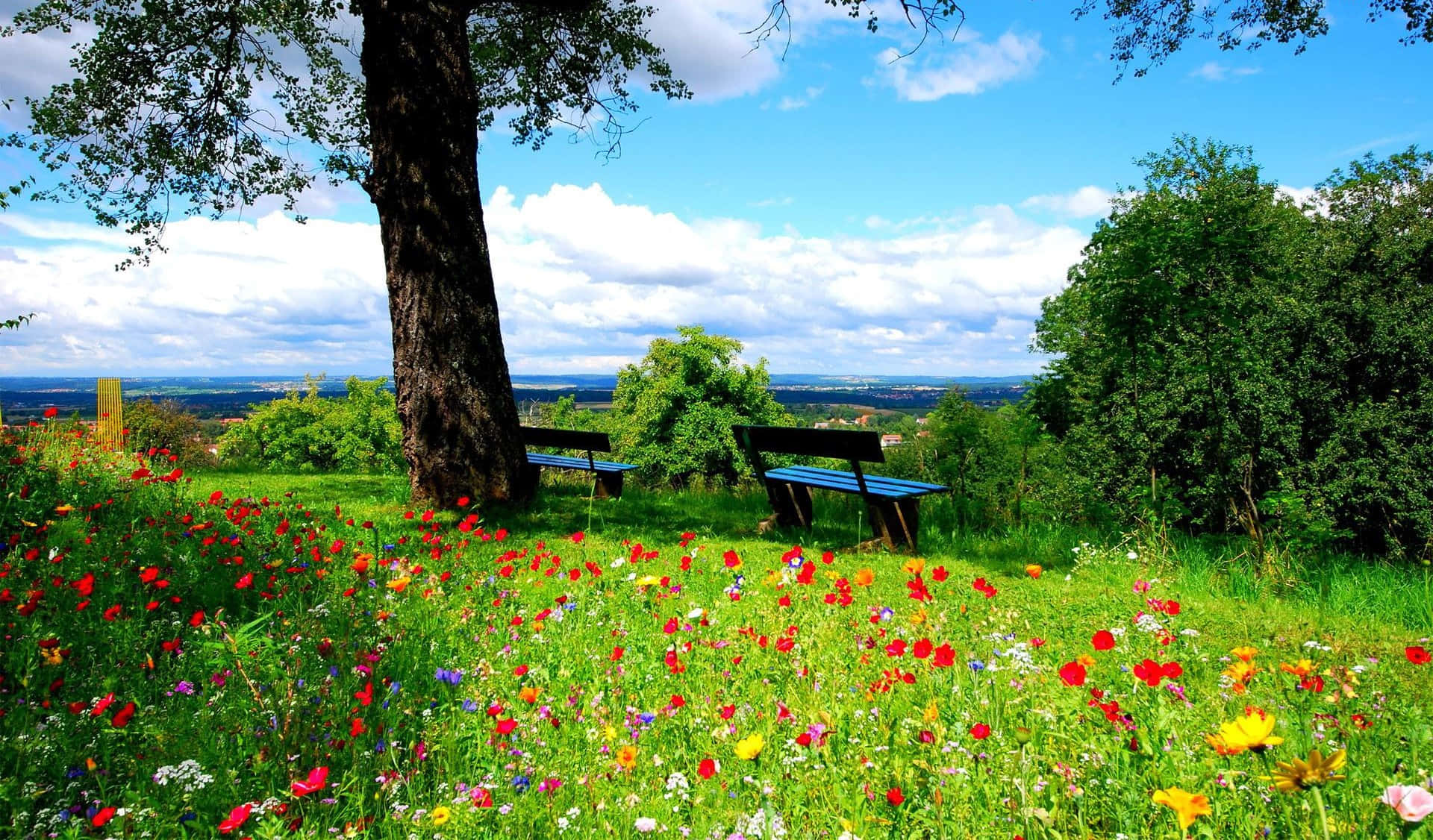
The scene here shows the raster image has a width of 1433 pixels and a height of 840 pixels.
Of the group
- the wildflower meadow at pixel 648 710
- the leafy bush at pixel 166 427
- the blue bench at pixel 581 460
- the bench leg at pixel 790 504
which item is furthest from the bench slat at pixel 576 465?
the leafy bush at pixel 166 427

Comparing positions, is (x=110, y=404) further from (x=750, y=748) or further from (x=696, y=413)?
(x=750, y=748)

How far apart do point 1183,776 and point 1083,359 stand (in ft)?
108

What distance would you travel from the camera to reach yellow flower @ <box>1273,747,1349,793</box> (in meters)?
1.02

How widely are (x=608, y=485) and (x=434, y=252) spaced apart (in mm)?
3914

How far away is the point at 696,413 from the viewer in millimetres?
22031

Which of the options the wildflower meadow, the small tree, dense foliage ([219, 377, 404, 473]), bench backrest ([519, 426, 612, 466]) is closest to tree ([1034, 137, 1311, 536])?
the wildflower meadow

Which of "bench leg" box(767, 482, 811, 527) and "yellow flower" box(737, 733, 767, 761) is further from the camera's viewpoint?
"bench leg" box(767, 482, 811, 527)

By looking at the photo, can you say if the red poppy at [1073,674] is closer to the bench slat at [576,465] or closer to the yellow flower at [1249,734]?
the yellow flower at [1249,734]

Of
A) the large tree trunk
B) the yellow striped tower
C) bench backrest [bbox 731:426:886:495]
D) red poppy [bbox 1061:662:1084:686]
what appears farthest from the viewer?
the yellow striped tower

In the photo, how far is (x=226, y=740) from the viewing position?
82.5 inches

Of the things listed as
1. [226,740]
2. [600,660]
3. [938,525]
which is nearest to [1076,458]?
[938,525]

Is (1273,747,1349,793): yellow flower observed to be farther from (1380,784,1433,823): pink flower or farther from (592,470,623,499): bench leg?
(592,470,623,499): bench leg

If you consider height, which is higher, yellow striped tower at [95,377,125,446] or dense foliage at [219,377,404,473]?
yellow striped tower at [95,377,125,446]

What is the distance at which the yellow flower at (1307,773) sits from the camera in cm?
102
